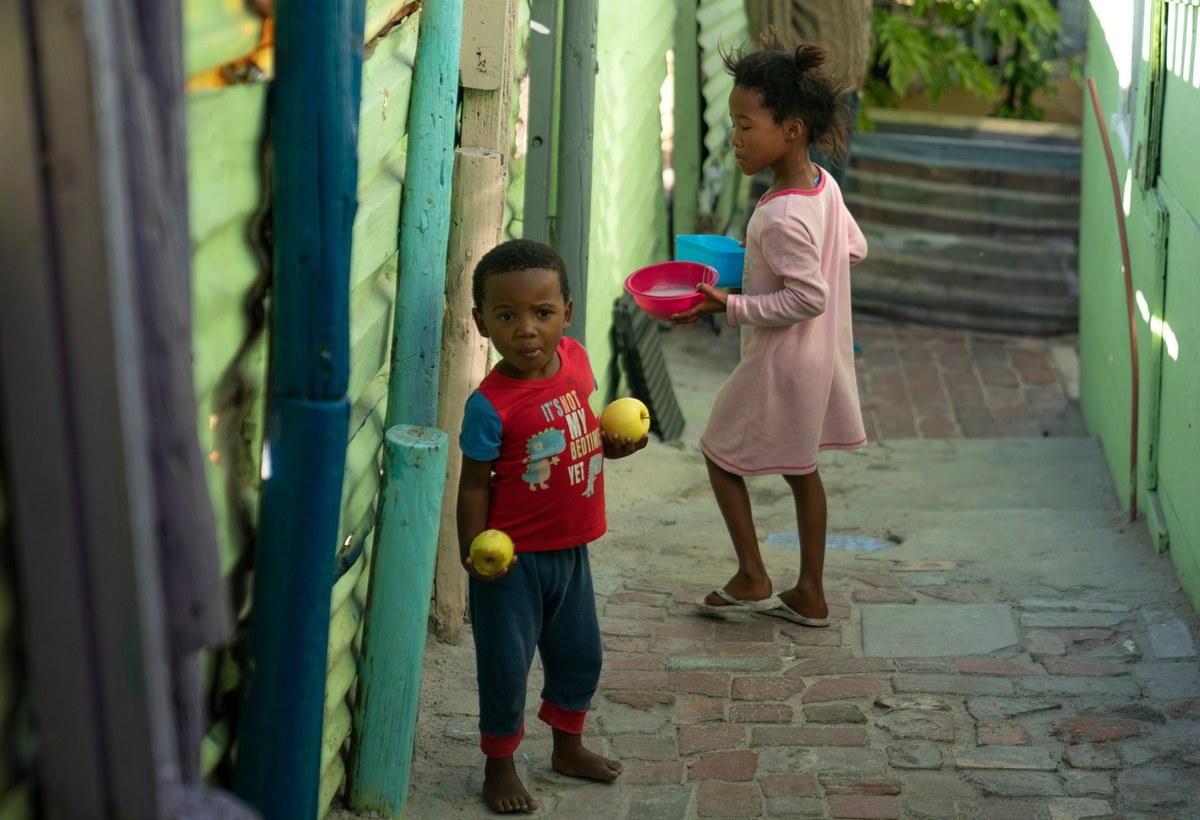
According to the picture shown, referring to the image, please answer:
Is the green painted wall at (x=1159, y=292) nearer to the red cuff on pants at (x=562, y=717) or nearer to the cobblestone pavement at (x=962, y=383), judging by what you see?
the cobblestone pavement at (x=962, y=383)

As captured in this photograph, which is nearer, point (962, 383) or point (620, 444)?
point (620, 444)

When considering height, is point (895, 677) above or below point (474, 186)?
below

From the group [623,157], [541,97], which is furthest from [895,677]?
[623,157]

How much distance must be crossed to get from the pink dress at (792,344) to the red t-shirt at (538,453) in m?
1.05

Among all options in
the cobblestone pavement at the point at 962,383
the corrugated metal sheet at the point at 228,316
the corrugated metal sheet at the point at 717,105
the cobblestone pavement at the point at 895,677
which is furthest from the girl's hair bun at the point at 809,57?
the corrugated metal sheet at the point at 717,105

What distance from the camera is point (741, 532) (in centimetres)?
438

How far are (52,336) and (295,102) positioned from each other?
2.51 ft

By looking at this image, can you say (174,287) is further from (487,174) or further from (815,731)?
(815,731)

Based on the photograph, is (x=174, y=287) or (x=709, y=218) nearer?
(x=174, y=287)

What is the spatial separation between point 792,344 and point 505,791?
5.20 ft

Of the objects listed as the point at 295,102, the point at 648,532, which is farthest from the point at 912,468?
the point at 295,102

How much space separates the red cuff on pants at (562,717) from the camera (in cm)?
333

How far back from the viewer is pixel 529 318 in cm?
296

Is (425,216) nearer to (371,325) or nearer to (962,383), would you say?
(371,325)
